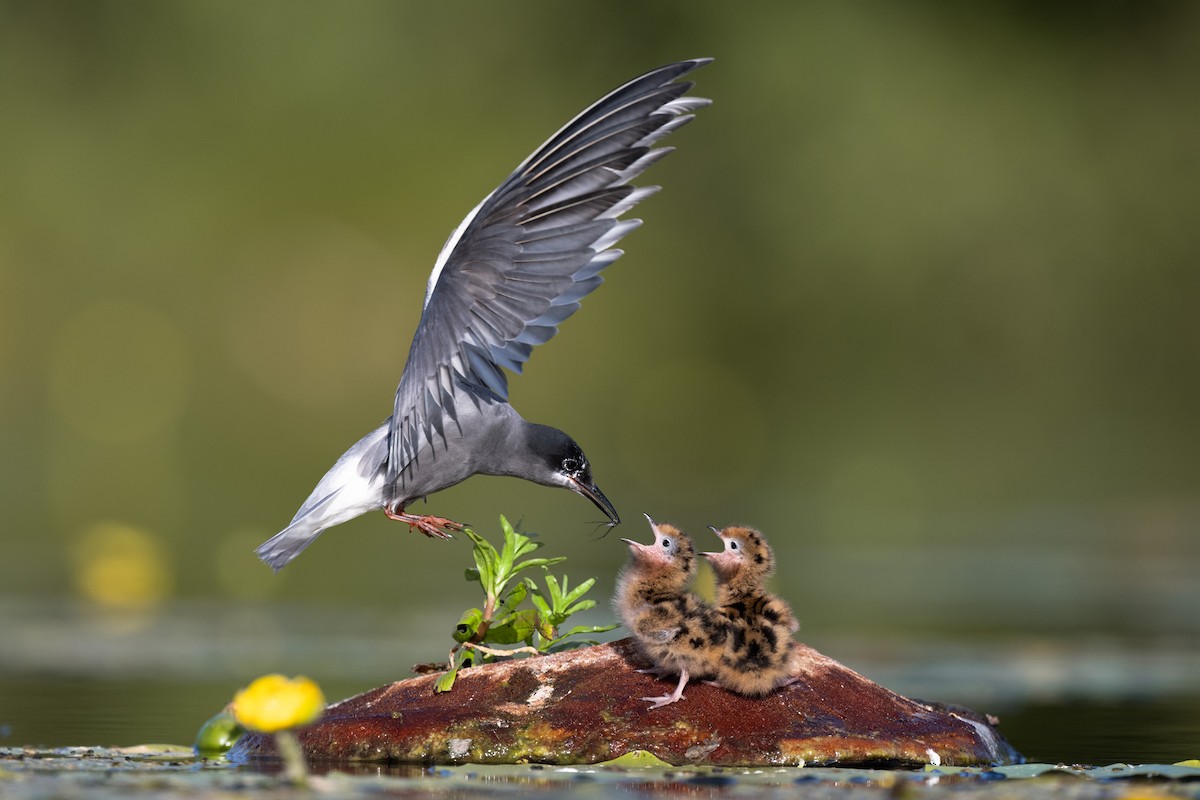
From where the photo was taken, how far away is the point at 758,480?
2270 cm

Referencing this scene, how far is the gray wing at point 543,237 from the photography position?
6.75 meters

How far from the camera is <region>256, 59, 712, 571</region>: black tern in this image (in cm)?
676

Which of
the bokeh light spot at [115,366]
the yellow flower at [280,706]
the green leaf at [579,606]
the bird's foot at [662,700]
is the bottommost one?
the yellow flower at [280,706]

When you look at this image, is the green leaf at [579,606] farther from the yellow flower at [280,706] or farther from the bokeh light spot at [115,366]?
the bokeh light spot at [115,366]

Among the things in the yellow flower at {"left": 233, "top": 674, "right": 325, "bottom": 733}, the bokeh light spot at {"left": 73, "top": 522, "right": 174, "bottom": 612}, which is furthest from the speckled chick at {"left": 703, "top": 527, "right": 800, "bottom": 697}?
the bokeh light spot at {"left": 73, "top": 522, "right": 174, "bottom": 612}

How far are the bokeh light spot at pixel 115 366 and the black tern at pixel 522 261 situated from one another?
2352cm

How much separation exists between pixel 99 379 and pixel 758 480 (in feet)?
44.7

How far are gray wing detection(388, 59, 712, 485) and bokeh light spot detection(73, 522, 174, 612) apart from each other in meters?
6.49

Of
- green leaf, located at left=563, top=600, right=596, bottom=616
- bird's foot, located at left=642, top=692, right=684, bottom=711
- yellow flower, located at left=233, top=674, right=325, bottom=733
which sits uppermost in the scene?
green leaf, located at left=563, top=600, right=596, bottom=616

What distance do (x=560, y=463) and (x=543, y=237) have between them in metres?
1.26

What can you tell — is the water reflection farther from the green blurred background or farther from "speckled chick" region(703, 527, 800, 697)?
the green blurred background

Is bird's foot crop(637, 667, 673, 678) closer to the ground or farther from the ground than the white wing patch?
closer to the ground

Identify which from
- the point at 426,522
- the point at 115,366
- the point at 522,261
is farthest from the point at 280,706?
the point at 115,366

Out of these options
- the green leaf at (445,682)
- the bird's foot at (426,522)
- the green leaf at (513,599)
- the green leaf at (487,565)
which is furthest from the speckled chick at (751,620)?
the bird's foot at (426,522)
